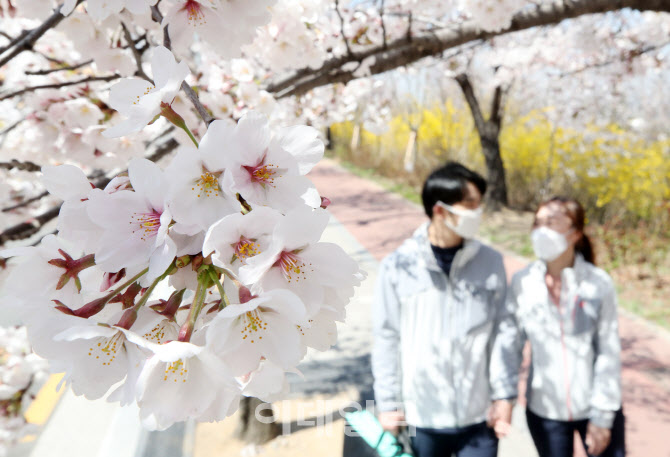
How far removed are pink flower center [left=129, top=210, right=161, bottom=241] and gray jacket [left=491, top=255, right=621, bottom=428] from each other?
2.01 meters

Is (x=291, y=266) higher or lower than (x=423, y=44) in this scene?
lower

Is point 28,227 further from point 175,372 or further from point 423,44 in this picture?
point 423,44

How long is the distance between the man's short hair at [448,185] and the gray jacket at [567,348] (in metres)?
0.56

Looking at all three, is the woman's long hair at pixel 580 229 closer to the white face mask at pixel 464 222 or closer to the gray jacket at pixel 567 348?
the gray jacket at pixel 567 348

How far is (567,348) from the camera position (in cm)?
221

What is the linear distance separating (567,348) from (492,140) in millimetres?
8159

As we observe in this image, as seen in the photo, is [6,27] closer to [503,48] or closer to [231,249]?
[231,249]

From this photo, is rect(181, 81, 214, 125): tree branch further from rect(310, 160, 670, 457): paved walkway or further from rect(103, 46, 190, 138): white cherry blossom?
rect(310, 160, 670, 457): paved walkway

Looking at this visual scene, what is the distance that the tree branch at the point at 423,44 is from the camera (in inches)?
87.3

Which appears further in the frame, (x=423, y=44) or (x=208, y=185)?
(x=423, y=44)

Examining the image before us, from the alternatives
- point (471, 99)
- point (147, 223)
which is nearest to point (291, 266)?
point (147, 223)

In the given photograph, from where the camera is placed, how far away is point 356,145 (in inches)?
753

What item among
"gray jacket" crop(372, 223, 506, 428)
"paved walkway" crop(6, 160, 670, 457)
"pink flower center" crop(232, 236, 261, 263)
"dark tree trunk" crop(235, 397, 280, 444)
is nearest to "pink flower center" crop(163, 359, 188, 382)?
"pink flower center" crop(232, 236, 261, 263)

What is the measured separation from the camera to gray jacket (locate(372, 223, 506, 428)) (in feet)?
A: 6.98
